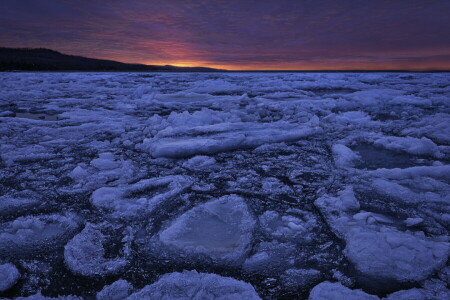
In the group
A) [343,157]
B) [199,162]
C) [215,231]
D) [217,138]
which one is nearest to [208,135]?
[217,138]

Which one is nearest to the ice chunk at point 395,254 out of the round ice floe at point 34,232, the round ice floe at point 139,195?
the round ice floe at point 139,195

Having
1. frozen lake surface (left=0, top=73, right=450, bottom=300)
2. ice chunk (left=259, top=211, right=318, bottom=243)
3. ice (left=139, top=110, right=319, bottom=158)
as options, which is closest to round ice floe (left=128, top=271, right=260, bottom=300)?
frozen lake surface (left=0, top=73, right=450, bottom=300)

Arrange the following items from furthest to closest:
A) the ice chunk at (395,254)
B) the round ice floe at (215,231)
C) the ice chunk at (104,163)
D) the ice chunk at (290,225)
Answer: the ice chunk at (104,163)
the ice chunk at (290,225)
the round ice floe at (215,231)
the ice chunk at (395,254)

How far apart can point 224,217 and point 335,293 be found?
65cm

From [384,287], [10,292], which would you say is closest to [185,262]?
[10,292]

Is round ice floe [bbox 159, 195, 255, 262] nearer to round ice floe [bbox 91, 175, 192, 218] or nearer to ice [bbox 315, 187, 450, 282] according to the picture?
round ice floe [bbox 91, 175, 192, 218]

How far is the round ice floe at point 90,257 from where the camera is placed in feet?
3.42

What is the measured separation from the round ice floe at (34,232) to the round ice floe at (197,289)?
611 millimetres

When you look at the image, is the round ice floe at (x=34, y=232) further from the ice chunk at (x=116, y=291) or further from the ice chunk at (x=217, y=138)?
the ice chunk at (x=217, y=138)

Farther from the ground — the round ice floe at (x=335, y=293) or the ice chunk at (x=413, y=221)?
the ice chunk at (x=413, y=221)

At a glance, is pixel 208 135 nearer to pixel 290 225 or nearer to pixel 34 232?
pixel 290 225

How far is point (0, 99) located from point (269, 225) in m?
7.81

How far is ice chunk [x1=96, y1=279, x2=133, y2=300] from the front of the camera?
3.02ft

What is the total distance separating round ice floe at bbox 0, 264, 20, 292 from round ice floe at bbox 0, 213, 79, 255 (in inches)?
4.7
